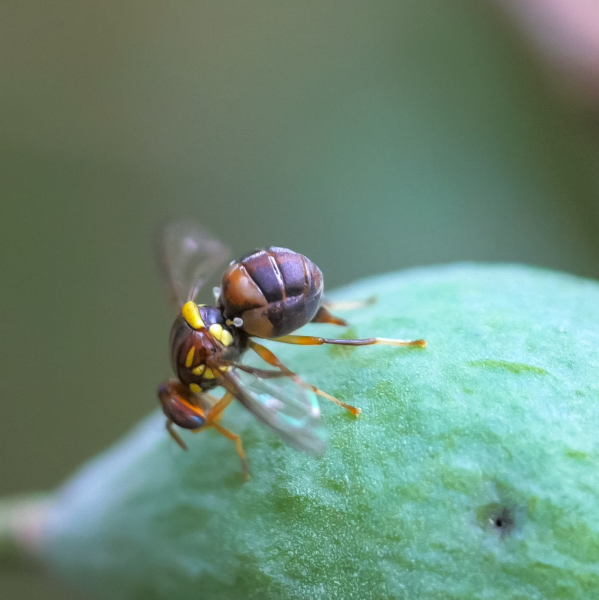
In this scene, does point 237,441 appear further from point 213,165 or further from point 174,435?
point 213,165

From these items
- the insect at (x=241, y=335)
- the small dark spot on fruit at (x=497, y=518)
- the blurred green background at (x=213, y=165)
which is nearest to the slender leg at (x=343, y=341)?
the insect at (x=241, y=335)

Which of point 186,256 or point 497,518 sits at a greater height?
point 186,256

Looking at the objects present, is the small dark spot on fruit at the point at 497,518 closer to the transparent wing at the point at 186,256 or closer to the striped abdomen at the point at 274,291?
the striped abdomen at the point at 274,291

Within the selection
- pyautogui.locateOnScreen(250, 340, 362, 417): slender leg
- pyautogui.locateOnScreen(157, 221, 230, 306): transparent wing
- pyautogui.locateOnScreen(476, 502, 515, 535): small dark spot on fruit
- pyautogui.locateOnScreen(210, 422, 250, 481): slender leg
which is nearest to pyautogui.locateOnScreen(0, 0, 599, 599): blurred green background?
pyautogui.locateOnScreen(157, 221, 230, 306): transparent wing

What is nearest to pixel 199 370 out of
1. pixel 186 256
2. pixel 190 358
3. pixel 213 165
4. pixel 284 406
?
pixel 190 358

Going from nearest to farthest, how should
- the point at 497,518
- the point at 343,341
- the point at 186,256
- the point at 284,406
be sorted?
the point at 497,518 < the point at 284,406 < the point at 343,341 < the point at 186,256

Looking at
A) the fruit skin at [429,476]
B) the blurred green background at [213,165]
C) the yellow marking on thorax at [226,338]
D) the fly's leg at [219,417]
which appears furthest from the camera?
the blurred green background at [213,165]

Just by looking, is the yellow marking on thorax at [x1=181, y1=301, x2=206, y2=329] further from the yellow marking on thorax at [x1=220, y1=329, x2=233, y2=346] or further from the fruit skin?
the fruit skin
